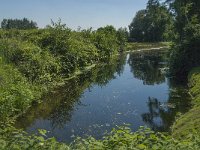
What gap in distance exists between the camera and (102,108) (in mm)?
28500

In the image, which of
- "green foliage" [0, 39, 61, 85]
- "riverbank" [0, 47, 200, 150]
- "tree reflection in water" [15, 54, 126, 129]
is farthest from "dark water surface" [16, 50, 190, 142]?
"riverbank" [0, 47, 200, 150]

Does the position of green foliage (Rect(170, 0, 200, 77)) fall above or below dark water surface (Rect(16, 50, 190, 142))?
above

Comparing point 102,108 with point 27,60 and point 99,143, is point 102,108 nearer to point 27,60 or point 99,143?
point 27,60

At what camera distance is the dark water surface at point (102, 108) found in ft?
74.6

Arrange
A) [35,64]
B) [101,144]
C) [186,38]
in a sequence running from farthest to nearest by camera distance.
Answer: [186,38], [35,64], [101,144]

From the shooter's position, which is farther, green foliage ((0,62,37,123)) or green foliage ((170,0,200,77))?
green foliage ((170,0,200,77))

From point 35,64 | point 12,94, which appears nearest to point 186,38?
point 35,64

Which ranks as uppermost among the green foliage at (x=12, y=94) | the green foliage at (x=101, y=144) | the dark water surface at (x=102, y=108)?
the green foliage at (x=101, y=144)

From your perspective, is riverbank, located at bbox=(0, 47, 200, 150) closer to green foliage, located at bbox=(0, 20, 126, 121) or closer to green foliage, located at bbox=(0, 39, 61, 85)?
green foliage, located at bbox=(0, 20, 126, 121)

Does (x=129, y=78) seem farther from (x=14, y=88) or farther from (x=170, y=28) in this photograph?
(x=14, y=88)

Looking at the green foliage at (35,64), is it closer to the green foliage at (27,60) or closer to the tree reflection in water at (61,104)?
the green foliage at (27,60)

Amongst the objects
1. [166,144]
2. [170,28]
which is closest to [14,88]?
[166,144]

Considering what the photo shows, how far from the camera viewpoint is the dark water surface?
74.6ft

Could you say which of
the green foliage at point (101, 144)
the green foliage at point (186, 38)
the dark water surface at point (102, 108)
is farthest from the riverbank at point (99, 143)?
the green foliage at point (186, 38)
